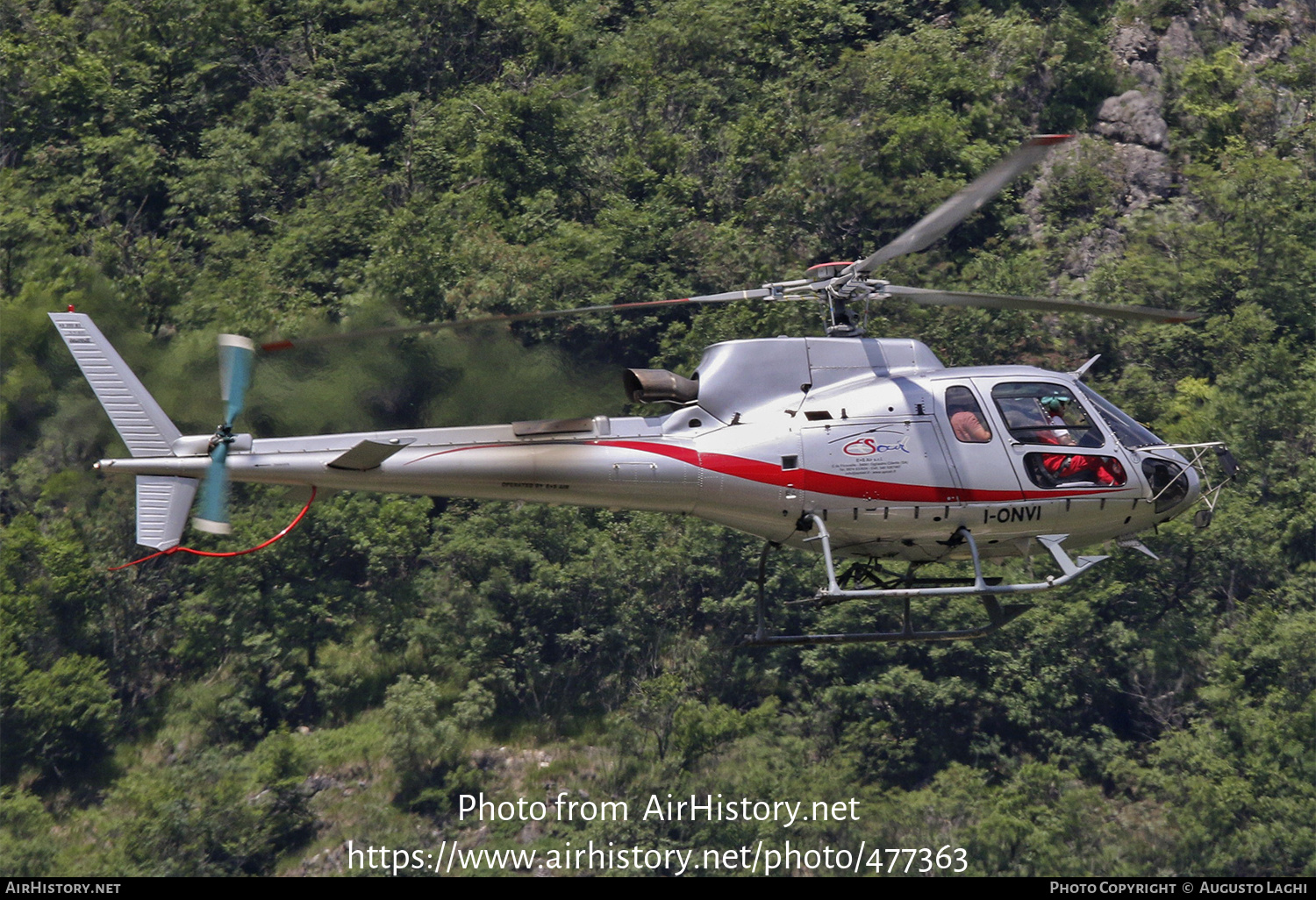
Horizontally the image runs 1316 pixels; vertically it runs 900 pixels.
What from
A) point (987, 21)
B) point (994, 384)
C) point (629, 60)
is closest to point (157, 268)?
point (629, 60)

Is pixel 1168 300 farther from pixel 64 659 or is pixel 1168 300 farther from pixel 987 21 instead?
pixel 64 659

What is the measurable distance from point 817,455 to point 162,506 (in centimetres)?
472

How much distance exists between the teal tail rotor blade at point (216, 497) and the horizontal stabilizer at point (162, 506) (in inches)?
6.5

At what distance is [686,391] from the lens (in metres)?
12.3

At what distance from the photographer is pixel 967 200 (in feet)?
36.5

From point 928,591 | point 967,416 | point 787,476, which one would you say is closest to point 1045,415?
point 967,416

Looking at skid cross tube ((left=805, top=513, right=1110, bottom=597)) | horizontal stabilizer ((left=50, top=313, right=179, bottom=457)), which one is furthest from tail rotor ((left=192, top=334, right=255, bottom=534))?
skid cross tube ((left=805, top=513, right=1110, bottom=597))

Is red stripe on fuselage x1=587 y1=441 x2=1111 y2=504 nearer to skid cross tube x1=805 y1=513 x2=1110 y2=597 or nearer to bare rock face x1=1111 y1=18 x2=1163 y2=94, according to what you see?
skid cross tube x1=805 y1=513 x2=1110 y2=597

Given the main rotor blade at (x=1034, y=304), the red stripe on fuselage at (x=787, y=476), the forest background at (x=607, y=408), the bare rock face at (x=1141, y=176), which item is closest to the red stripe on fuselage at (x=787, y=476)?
the red stripe on fuselage at (x=787, y=476)

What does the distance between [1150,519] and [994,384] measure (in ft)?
5.65

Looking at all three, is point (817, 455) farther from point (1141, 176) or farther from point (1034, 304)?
point (1141, 176)

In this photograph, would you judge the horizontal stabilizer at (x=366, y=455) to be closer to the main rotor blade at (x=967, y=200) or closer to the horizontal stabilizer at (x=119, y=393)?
the horizontal stabilizer at (x=119, y=393)

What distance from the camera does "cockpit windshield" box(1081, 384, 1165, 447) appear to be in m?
12.7

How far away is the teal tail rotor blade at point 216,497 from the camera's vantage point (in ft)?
36.2
